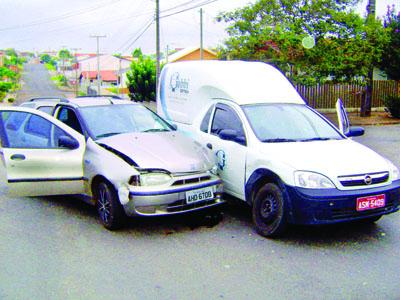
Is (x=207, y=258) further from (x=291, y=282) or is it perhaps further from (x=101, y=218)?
(x=101, y=218)

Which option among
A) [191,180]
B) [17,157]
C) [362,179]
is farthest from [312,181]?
[17,157]

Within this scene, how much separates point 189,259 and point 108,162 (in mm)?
1691

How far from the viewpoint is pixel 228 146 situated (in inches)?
Answer: 252

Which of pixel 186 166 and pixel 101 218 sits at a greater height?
pixel 186 166

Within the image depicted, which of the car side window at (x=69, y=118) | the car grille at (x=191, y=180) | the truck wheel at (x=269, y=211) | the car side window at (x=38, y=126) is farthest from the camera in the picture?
the car side window at (x=69, y=118)

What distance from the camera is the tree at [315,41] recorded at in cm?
1738

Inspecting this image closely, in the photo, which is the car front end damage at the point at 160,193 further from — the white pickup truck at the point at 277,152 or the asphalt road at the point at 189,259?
the white pickup truck at the point at 277,152

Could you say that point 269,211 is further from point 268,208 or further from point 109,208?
point 109,208

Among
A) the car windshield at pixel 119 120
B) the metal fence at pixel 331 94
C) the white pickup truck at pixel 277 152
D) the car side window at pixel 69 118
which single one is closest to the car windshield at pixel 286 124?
the white pickup truck at pixel 277 152

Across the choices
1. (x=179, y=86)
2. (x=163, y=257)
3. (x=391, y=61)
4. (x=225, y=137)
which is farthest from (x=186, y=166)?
(x=391, y=61)

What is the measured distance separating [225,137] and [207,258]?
70.7 inches

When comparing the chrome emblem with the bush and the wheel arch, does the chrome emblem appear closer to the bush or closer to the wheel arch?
the wheel arch

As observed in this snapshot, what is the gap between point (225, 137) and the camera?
20.1 ft

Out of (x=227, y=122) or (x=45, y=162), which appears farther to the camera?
(x=227, y=122)
